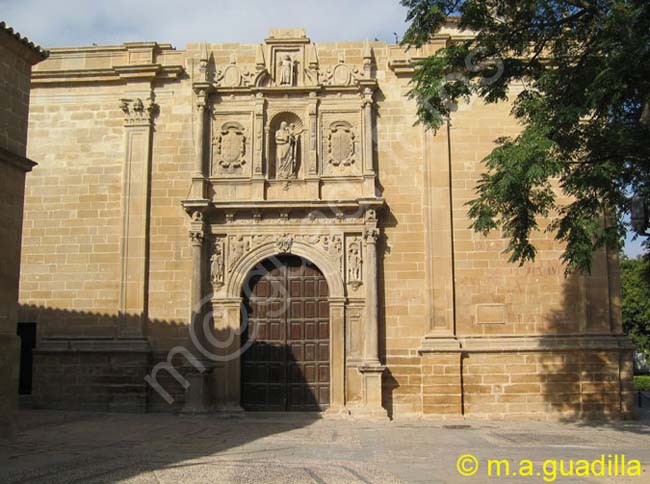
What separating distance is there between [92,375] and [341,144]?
267 inches

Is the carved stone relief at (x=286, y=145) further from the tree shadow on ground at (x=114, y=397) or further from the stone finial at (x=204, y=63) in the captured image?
the tree shadow on ground at (x=114, y=397)

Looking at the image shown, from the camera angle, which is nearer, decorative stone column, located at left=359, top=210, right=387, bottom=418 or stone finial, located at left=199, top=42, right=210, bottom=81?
decorative stone column, located at left=359, top=210, right=387, bottom=418

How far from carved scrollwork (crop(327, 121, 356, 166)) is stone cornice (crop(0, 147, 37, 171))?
618 centimetres

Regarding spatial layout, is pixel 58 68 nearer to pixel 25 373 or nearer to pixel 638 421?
pixel 25 373

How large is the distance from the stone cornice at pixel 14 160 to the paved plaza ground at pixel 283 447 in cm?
390

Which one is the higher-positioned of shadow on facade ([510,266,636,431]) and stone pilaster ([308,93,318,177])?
stone pilaster ([308,93,318,177])

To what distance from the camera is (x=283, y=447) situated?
1009 cm

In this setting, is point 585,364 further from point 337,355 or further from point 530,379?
point 337,355

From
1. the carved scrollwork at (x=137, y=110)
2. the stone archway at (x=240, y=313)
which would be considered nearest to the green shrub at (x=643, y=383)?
the stone archway at (x=240, y=313)

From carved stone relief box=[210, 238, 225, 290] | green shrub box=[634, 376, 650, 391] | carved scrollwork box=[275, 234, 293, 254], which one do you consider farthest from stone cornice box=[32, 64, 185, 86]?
green shrub box=[634, 376, 650, 391]

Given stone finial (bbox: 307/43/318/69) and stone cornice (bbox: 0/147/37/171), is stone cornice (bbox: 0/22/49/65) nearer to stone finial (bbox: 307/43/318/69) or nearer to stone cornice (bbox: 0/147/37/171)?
stone cornice (bbox: 0/147/37/171)

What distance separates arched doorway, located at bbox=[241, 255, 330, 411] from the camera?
47.3 feet

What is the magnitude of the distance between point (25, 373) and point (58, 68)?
253 inches

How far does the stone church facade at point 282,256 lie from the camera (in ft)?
46.2
